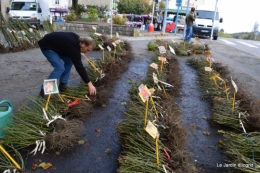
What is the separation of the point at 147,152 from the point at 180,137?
0.49 meters

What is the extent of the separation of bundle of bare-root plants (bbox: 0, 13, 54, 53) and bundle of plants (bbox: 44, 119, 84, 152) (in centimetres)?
605

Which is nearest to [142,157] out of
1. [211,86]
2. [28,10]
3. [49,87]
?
[49,87]

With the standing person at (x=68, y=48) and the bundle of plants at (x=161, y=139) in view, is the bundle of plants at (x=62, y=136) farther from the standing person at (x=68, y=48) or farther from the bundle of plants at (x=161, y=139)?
the standing person at (x=68, y=48)

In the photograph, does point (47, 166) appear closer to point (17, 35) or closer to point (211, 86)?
point (211, 86)

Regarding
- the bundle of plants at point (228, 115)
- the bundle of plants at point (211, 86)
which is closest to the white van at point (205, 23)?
the bundle of plants at point (211, 86)

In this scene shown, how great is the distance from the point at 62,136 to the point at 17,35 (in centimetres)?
664

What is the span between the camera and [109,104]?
148 inches

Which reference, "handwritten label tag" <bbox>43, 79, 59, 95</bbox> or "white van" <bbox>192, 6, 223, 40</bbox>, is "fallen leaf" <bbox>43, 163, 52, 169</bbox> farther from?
"white van" <bbox>192, 6, 223, 40</bbox>

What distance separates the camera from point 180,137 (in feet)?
8.01

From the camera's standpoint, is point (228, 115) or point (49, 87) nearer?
point (49, 87)

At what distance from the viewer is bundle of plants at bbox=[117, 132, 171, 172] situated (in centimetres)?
199

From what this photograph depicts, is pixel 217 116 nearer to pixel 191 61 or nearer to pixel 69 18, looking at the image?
pixel 191 61

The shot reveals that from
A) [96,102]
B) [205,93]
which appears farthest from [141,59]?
[96,102]

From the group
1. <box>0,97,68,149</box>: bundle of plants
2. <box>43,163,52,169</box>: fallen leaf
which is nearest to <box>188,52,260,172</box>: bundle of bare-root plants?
<box>43,163,52,169</box>: fallen leaf
